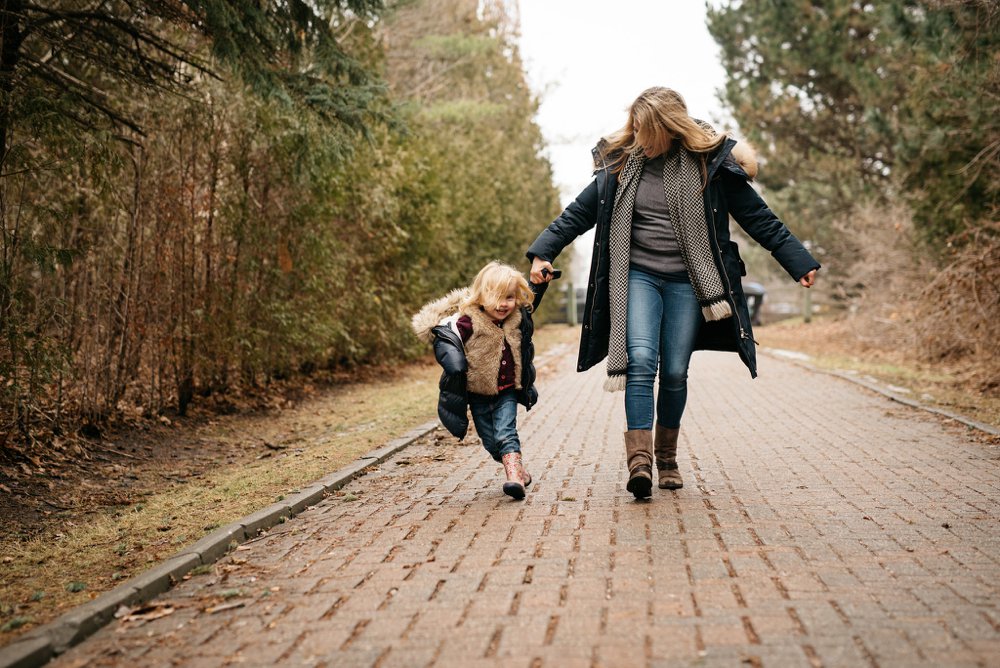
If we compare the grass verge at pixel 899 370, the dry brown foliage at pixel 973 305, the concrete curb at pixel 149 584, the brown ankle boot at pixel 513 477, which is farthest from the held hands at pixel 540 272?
the dry brown foliage at pixel 973 305

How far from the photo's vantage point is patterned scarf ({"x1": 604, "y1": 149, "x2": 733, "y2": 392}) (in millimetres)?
5406

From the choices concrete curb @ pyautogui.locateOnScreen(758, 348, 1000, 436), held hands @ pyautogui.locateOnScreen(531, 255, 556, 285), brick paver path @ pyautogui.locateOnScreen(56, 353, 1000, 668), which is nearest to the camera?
brick paver path @ pyautogui.locateOnScreen(56, 353, 1000, 668)

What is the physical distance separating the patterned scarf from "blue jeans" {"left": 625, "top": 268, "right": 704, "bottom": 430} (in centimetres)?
6

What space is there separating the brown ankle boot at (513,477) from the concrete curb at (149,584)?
48.2 inches

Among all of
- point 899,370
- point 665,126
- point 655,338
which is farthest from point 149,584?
point 899,370

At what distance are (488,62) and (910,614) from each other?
26056mm

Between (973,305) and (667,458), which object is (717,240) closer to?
(667,458)

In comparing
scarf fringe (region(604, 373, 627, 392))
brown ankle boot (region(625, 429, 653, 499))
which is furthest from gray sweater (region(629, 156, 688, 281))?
brown ankle boot (region(625, 429, 653, 499))

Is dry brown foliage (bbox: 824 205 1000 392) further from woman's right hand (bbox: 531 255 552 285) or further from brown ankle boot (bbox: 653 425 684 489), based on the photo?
woman's right hand (bbox: 531 255 552 285)

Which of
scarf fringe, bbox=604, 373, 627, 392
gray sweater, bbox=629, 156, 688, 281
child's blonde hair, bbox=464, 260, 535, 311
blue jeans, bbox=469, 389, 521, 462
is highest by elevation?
gray sweater, bbox=629, 156, 688, 281

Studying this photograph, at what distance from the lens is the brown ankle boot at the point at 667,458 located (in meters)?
5.75

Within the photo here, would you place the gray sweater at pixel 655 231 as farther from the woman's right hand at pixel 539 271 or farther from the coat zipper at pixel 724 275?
the woman's right hand at pixel 539 271

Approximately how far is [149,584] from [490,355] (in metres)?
2.44

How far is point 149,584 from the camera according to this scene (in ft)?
13.3
